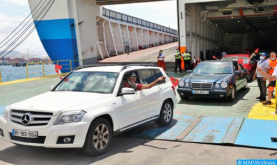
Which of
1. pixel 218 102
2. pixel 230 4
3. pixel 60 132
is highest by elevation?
pixel 230 4

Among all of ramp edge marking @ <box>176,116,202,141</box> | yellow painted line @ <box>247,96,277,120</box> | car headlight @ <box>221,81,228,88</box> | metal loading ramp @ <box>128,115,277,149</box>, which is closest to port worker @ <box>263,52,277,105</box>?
yellow painted line @ <box>247,96,277,120</box>

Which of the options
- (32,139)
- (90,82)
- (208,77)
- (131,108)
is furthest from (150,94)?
(208,77)

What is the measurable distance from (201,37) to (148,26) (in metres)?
16.1

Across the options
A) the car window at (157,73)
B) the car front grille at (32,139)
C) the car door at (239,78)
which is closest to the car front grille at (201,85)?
the car door at (239,78)

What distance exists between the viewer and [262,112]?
7.64 m

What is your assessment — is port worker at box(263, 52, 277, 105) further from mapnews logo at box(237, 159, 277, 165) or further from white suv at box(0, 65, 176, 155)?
mapnews logo at box(237, 159, 277, 165)

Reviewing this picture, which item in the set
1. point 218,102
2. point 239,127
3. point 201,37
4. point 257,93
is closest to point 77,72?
point 239,127

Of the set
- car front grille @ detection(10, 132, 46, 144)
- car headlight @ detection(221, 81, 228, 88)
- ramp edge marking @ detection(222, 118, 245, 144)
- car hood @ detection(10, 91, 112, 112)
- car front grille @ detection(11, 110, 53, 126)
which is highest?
car hood @ detection(10, 91, 112, 112)

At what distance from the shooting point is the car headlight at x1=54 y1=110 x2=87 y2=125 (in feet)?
14.5

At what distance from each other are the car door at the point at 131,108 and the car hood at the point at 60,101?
35 centimetres

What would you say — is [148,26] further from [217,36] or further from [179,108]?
[179,108]

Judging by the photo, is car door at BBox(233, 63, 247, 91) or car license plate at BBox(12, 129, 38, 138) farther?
car door at BBox(233, 63, 247, 91)

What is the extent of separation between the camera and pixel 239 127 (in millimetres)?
6281

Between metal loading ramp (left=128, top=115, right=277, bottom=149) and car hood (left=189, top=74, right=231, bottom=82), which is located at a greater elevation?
car hood (left=189, top=74, right=231, bottom=82)
